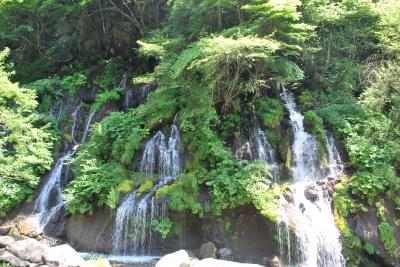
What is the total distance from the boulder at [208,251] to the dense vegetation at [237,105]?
0.96m

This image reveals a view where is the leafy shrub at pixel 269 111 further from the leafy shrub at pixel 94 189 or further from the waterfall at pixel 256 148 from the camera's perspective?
the leafy shrub at pixel 94 189

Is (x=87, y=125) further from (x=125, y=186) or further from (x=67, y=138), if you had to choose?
(x=125, y=186)

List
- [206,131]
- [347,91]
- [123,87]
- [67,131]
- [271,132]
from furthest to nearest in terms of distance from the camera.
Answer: [123,87] < [67,131] < [347,91] < [271,132] < [206,131]

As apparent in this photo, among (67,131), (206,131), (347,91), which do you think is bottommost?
(206,131)

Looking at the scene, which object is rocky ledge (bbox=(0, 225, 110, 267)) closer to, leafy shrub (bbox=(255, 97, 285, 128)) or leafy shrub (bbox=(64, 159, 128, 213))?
leafy shrub (bbox=(64, 159, 128, 213))

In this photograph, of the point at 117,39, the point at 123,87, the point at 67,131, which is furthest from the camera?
the point at 117,39

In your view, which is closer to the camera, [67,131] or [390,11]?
[390,11]

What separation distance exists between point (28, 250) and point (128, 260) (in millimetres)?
2479

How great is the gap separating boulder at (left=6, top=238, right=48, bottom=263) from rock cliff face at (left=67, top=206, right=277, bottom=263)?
6.52ft

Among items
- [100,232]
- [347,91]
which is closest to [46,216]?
[100,232]

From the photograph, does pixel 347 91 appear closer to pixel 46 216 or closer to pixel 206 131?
pixel 206 131

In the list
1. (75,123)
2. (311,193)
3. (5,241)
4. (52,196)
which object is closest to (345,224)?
(311,193)

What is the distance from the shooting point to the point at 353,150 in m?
11.3

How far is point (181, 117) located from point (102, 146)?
9.50 ft
